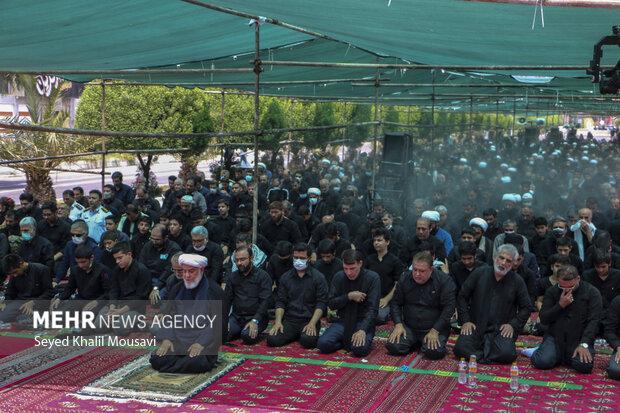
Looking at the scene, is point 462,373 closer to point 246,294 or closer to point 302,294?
point 302,294

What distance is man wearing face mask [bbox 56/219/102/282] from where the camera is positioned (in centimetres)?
1054

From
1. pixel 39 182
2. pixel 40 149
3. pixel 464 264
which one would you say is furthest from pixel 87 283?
pixel 39 182

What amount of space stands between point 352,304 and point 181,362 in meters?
2.06

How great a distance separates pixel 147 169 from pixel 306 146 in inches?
325

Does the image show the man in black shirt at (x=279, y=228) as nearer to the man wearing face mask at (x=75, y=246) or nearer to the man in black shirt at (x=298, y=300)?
the man wearing face mask at (x=75, y=246)

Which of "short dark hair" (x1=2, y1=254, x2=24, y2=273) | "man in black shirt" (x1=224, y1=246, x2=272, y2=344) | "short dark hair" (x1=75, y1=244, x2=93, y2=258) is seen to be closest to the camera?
"man in black shirt" (x1=224, y1=246, x2=272, y2=344)

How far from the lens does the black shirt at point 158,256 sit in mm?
10500

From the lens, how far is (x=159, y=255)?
1058 cm

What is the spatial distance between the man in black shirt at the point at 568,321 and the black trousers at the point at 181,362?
10.7ft

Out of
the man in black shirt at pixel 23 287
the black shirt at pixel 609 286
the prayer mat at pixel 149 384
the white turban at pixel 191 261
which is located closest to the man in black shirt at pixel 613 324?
the black shirt at pixel 609 286

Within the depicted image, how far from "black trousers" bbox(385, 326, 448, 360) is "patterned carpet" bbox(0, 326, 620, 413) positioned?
88 millimetres

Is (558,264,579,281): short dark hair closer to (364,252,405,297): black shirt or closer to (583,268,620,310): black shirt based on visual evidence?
(583,268,620,310): black shirt

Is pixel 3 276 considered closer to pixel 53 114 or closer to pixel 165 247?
pixel 165 247

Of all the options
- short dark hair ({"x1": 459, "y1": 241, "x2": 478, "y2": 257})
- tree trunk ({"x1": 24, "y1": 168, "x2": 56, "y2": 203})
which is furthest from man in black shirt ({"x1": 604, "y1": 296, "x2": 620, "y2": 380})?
tree trunk ({"x1": 24, "y1": 168, "x2": 56, "y2": 203})
